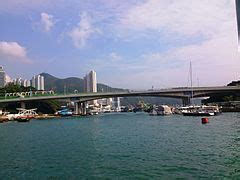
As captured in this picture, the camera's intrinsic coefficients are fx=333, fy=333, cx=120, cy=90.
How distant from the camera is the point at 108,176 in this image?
15.7 metres

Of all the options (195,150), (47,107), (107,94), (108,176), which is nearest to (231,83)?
(107,94)

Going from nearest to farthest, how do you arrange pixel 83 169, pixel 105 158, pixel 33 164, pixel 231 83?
pixel 83 169
pixel 33 164
pixel 105 158
pixel 231 83

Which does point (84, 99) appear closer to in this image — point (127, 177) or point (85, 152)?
point (85, 152)

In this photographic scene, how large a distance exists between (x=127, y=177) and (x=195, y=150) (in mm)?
8662

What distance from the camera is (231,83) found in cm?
13275

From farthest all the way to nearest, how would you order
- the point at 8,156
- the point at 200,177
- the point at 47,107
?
1. the point at 47,107
2. the point at 8,156
3. the point at 200,177

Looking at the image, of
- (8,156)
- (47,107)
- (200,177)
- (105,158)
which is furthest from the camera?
(47,107)

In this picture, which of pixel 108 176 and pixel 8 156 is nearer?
pixel 108 176

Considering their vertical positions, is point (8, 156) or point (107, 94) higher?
point (107, 94)

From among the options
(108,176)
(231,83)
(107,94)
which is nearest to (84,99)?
(107,94)

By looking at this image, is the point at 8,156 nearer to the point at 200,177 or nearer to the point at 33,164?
the point at 33,164

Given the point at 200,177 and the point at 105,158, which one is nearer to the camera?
the point at 200,177

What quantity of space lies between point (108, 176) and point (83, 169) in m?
2.10

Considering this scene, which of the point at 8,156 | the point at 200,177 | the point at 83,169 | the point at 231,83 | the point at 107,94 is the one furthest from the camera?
the point at 231,83
